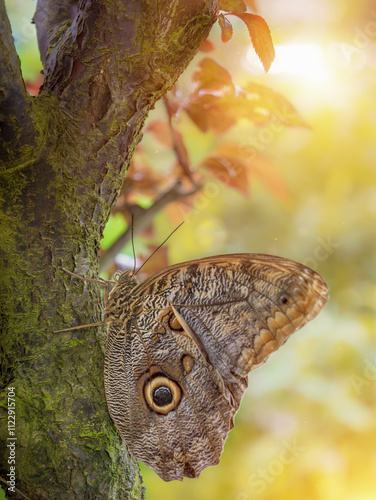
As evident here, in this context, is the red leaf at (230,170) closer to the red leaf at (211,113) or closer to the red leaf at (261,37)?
the red leaf at (211,113)

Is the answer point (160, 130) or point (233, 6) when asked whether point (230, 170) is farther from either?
point (233, 6)

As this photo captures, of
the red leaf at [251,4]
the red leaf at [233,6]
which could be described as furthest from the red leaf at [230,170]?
the red leaf at [233,6]

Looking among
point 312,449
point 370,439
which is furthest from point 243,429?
point 370,439

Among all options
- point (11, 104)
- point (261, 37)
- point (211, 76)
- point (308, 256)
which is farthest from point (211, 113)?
point (308, 256)

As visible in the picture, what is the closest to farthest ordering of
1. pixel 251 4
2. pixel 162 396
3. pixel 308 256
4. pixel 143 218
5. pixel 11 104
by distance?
1. pixel 11 104
2. pixel 162 396
3. pixel 251 4
4. pixel 143 218
5. pixel 308 256

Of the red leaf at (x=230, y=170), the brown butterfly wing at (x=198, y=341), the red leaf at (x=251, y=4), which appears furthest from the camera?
the red leaf at (x=230, y=170)

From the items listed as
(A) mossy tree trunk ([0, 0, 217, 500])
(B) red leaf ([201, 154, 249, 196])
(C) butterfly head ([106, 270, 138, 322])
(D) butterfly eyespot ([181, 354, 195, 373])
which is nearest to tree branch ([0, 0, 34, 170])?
(A) mossy tree trunk ([0, 0, 217, 500])

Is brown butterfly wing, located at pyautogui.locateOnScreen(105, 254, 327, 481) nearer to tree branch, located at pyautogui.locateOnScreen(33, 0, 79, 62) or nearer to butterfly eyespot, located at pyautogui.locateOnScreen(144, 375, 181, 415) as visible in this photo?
butterfly eyespot, located at pyautogui.locateOnScreen(144, 375, 181, 415)
